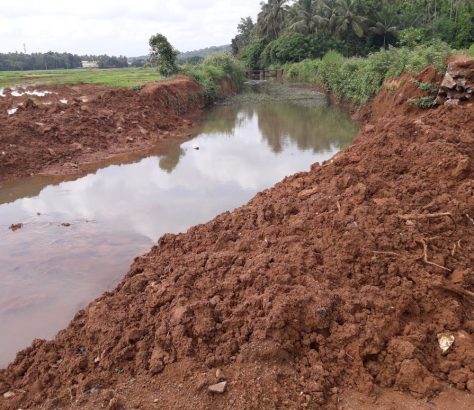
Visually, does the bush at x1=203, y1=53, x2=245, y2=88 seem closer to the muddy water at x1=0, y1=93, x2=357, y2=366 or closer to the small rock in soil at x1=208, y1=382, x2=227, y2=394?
the muddy water at x1=0, y1=93, x2=357, y2=366

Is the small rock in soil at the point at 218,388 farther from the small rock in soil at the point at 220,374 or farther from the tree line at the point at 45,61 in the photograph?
the tree line at the point at 45,61

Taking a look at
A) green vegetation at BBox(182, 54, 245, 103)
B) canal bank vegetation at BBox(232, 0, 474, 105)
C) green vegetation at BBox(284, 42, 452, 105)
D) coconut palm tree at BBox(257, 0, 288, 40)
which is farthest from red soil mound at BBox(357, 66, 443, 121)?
coconut palm tree at BBox(257, 0, 288, 40)

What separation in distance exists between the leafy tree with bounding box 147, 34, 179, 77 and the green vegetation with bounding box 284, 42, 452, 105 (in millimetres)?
9749

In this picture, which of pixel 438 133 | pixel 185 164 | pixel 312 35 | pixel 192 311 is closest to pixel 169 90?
pixel 185 164

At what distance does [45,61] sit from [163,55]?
55.3 m

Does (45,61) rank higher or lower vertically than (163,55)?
higher

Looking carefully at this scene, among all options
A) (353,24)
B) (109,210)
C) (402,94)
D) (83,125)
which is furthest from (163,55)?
(353,24)

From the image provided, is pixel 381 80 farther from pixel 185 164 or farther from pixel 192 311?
pixel 192 311

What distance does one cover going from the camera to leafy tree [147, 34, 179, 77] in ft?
76.0

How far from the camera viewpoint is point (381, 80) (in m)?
17.2

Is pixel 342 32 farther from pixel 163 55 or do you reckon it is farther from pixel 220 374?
pixel 220 374

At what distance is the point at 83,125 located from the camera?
45.8 feet

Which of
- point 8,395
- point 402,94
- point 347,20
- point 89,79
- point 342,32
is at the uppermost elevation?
point 347,20

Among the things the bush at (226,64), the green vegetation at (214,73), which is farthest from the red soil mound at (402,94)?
the bush at (226,64)
